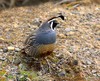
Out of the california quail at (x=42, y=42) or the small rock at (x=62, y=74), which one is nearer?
the california quail at (x=42, y=42)

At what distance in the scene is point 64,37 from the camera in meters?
4.91

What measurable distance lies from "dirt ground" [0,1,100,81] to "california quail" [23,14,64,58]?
20 cm

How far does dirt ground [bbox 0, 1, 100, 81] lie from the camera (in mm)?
4172

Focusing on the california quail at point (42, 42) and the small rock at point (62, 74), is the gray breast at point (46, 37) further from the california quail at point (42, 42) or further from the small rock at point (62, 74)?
the small rock at point (62, 74)

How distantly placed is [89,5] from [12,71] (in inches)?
94.3

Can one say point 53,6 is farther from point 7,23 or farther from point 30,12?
point 7,23

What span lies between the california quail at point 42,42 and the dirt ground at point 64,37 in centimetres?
20

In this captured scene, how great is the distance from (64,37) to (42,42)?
842 mm

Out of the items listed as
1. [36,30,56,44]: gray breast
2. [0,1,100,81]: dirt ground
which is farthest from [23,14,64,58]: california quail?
[0,1,100,81]: dirt ground

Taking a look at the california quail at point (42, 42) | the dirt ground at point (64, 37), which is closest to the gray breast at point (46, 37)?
the california quail at point (42, 42)

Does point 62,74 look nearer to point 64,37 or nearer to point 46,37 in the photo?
point 46,37

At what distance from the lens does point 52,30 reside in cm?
423

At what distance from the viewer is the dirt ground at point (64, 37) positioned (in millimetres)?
4172

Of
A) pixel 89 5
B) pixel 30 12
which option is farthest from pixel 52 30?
pixel 89 5
